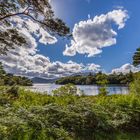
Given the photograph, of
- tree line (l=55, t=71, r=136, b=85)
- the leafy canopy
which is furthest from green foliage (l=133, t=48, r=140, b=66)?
the leafy canopy

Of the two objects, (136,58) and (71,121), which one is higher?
(136,58)

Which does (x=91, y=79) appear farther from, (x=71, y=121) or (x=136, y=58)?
(x=71, y=121)

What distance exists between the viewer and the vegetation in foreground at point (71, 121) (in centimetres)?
546

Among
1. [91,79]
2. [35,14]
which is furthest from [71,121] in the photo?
[91,79]

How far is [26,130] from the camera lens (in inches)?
213

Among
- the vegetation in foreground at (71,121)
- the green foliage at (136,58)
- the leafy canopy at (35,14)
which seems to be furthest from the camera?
the green foliage at (136,58)

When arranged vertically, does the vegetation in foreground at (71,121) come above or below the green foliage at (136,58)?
below

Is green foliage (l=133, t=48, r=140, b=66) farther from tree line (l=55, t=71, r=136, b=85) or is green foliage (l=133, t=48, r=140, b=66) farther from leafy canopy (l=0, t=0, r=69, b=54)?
leafy canopy (l=0, t=0, r=69, b=54)

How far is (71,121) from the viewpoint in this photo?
6.92 meters

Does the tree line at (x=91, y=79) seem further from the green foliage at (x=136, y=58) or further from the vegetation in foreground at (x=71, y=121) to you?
the vegetation in foreground at (x=71, y=121)

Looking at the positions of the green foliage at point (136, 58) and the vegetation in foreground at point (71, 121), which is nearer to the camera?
the vegetation in foreground at point (71, 121)

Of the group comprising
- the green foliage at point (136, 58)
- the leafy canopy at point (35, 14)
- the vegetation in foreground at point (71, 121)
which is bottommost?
the vegetation in foreground at point (71, 121)

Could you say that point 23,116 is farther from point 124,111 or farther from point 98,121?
point 124,111

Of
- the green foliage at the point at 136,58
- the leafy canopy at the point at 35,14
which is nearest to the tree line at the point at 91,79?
the green foliage at the point at 136,58
